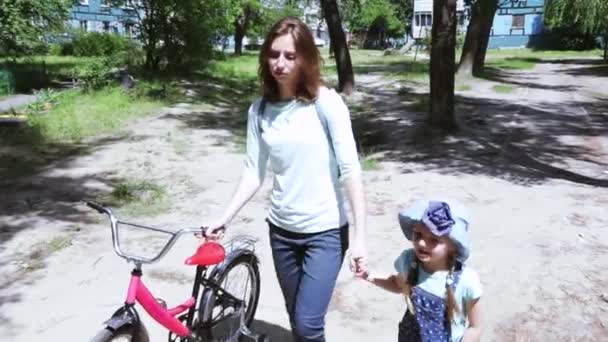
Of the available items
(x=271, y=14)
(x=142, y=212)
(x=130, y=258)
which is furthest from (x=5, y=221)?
(x=271, y=14)

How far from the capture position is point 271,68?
2.76 meters

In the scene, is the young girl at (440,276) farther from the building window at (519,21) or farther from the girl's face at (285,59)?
the building window at (519,21)

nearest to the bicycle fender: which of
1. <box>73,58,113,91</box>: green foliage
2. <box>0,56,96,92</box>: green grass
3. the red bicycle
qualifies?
the red bicycle

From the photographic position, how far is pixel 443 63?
11.3 m

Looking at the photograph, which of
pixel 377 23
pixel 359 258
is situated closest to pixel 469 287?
pixel 359 258

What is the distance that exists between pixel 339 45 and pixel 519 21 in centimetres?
4106

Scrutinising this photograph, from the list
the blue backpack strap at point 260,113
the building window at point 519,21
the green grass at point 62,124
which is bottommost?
the green grass at point 62,124

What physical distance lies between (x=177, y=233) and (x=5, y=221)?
4.59 metres

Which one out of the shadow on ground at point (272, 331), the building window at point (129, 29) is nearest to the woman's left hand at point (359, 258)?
the shadow on ground at point (272, 331)

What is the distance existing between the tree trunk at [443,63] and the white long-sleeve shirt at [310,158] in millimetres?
8886

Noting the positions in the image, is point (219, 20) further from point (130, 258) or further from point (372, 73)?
point (130, 258)

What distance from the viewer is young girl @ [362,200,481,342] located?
2.37m

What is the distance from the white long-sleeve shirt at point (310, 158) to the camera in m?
2.69

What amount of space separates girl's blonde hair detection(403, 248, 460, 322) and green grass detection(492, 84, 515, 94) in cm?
1638
